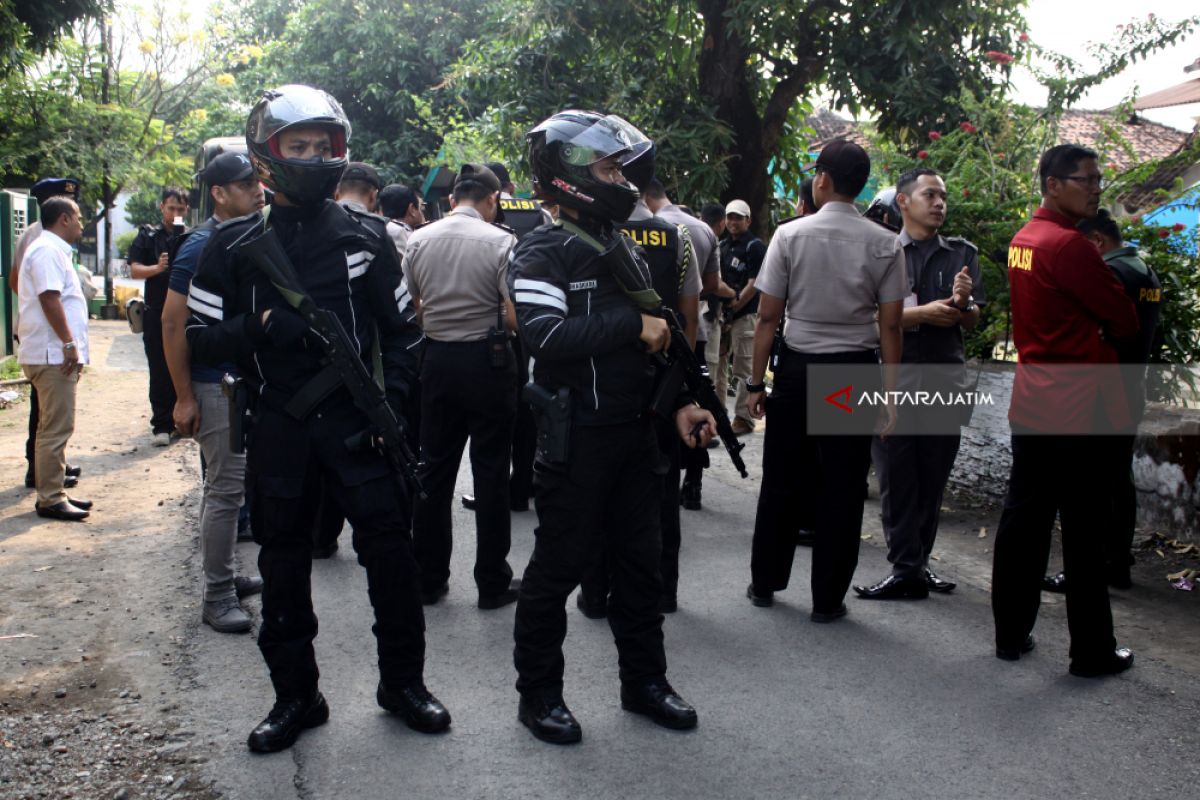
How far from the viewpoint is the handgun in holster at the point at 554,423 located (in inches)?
152

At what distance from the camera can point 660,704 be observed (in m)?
4.05

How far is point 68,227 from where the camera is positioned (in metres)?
7.34

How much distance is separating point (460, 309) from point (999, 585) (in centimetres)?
272

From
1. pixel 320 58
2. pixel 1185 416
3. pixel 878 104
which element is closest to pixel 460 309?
pixel 1185 416

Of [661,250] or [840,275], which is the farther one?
[840,275]

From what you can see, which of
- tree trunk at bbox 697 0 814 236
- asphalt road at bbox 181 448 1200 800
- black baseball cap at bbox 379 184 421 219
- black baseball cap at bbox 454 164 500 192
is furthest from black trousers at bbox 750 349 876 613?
tree trunk at bbox 697 0 814 236

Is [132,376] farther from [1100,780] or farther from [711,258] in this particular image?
[1100,780]

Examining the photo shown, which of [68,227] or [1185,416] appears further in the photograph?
[68,227]

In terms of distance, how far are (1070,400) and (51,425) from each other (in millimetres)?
5889

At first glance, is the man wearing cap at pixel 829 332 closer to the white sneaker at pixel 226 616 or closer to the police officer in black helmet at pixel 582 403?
the police officer in black helmet at pixel 582 403

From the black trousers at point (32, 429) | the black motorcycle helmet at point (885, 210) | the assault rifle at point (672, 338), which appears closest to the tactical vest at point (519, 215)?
the black motorcycle helmet at point (885, 210)

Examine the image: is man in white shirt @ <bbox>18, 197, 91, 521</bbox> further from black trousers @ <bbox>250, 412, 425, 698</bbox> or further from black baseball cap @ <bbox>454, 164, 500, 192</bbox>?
black trousers @ <bbox>250, 412, 425, 698</bbox>

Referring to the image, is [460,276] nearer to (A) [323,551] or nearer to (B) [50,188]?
(A) [323,551]

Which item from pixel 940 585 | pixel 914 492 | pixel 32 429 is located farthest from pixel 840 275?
pixel 32 429
